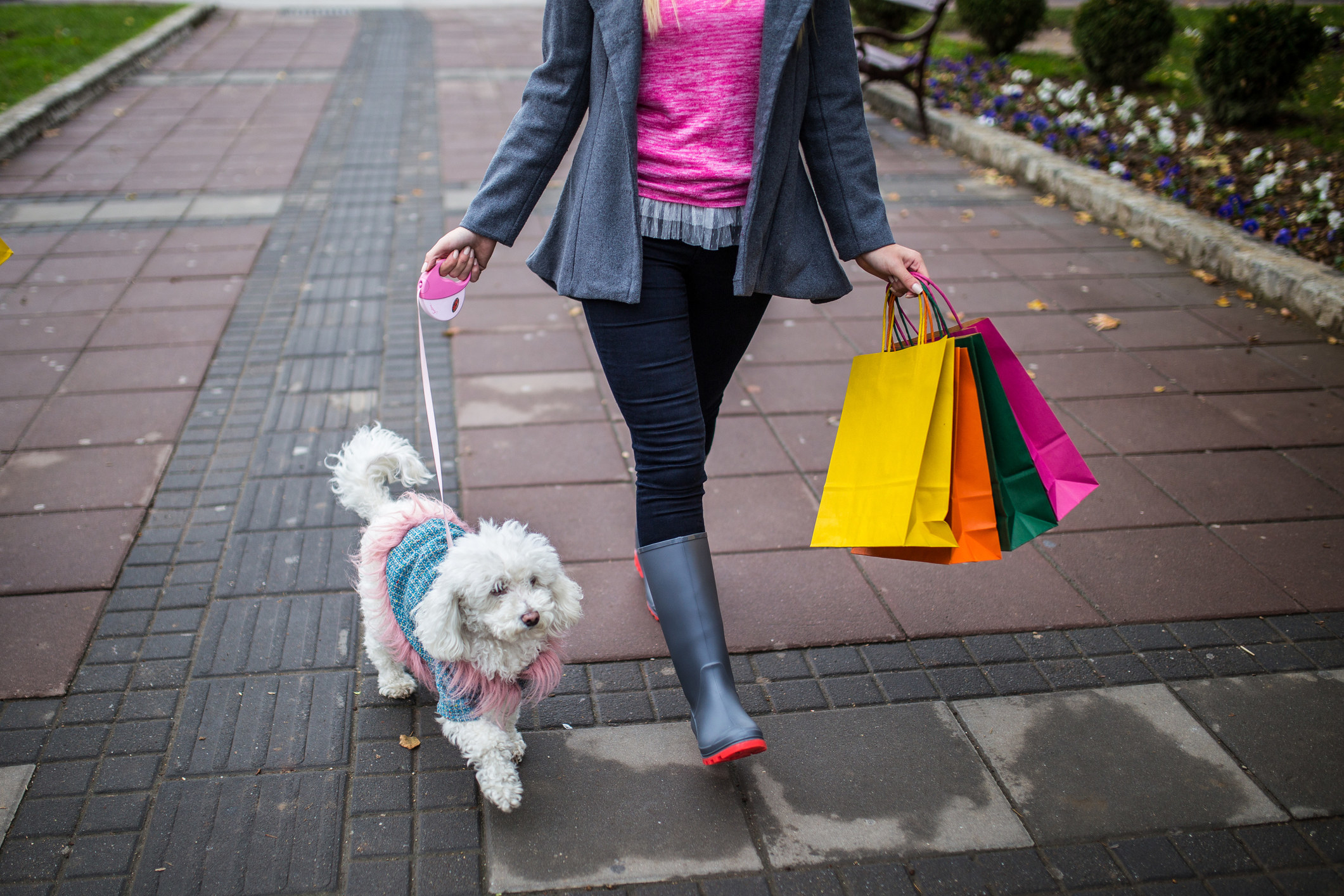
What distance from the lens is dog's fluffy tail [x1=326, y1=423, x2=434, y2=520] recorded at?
7.70 ft

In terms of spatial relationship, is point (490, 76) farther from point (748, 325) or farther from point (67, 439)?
point (748, 325)

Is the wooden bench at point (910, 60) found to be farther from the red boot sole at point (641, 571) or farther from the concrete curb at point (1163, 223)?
the red boot sole at point (641, 571)

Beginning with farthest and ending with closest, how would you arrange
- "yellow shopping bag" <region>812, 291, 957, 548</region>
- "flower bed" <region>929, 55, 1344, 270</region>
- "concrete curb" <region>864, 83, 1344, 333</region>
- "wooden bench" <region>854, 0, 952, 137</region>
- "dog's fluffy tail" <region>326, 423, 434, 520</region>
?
"wooden bench" <region>854, 0, 952, 137</region> < "flower bed" <region>929, 55, 1344, 270</region> < "concrete curb" <region>864, 83, 1344, 333</region> < "dog's fluffy tail" <region>326, 423, 434, 520</region> < "yellow shopping bag" <region>812, 291, 957, 548</region>

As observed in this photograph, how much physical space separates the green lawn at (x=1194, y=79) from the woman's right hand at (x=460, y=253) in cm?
717

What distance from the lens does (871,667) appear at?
267 centimetres

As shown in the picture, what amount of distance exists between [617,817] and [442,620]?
0.69 m

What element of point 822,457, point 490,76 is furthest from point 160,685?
point 490,76

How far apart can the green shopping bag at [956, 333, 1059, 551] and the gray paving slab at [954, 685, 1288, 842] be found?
62cm

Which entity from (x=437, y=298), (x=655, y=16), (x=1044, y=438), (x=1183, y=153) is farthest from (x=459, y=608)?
(x=1183, y=153)

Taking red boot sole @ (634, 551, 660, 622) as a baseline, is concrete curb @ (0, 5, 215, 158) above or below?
below

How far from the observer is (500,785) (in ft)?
6.99

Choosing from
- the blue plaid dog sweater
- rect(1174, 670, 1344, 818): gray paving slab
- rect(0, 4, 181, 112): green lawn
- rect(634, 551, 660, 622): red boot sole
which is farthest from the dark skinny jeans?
rect(0, 4, 181, 112): green lawn

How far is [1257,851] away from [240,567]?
Answer: 2.99m

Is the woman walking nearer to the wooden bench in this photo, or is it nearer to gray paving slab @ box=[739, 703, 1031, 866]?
gray paving slab @ box=[739, 703, 1031, 866]
